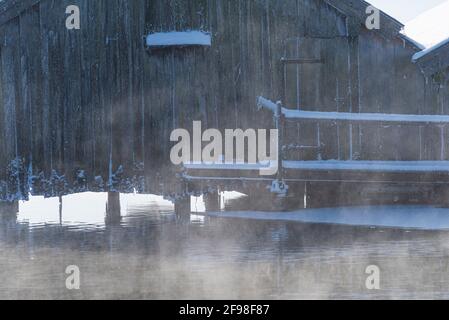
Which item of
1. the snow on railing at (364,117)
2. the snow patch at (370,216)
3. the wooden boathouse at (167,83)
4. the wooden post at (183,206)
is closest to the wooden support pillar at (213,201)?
the snow patch at (370,216)

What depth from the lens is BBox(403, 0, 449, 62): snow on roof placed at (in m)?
13.1

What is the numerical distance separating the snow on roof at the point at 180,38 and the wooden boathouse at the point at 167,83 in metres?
0.02

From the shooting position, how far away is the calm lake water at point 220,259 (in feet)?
21.1

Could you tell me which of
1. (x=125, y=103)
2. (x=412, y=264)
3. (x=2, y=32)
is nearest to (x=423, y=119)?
(x=412, y=264)

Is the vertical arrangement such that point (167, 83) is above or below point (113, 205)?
above

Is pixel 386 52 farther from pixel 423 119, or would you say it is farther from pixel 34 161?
pixel 34 161

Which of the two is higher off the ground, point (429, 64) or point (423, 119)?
→ point (429, 64)

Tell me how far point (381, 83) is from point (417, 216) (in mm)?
3371

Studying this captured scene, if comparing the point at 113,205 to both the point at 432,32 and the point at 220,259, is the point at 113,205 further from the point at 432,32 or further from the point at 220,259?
the point at 432,32

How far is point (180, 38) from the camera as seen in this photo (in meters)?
13.7

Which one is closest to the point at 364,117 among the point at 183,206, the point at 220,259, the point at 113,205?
the point at 183,206

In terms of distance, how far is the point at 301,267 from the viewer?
747 centimetres

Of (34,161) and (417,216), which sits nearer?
(417,216)

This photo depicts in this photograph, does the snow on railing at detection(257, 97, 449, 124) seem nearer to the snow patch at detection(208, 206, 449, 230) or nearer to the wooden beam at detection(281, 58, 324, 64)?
the snow patch at detection(208, 206, 449, 230)
